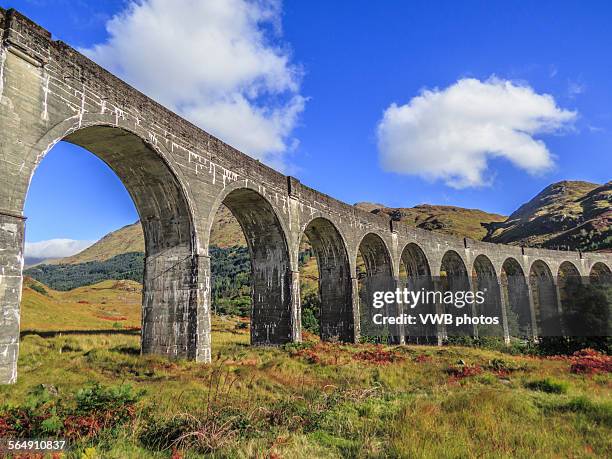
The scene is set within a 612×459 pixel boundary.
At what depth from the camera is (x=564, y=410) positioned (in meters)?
7.16

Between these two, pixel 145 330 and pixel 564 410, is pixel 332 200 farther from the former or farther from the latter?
pixel 564 410

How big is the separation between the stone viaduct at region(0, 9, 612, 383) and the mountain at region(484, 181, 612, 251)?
53.2m

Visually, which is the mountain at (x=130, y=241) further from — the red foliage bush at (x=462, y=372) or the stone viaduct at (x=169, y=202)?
the red foliage bush at (x=462, y=372)

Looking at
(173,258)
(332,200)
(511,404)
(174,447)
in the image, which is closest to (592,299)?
(332,200)

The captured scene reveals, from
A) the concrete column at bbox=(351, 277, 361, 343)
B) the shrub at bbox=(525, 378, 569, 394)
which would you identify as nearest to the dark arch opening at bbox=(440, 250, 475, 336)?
the concrete column at bbox=(351, 277, 361, 343)

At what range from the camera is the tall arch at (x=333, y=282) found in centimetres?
2076

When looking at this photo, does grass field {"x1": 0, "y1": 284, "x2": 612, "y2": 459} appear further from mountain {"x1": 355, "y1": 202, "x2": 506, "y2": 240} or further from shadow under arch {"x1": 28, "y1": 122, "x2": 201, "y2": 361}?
mountain {"x1": 355, "y1": 202, "x2": 506, "y2": 240}

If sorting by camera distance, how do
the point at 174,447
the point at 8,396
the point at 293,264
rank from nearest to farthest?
1. the point at 174,447
2. the point at 8,396
3. the point at 293,264

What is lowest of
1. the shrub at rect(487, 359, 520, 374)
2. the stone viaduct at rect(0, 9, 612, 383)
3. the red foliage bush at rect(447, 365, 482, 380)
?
the shrub at rect(487, 359, 520, 374)

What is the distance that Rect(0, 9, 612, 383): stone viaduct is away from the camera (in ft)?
25.4

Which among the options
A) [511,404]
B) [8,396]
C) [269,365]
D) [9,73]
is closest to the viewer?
[8,396]

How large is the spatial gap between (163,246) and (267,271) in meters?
5.46

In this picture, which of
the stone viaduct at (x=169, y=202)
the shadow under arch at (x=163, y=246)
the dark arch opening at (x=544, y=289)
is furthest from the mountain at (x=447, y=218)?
the shadow under arch at (x=163, y=246)

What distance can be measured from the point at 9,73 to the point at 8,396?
5.94 meters
